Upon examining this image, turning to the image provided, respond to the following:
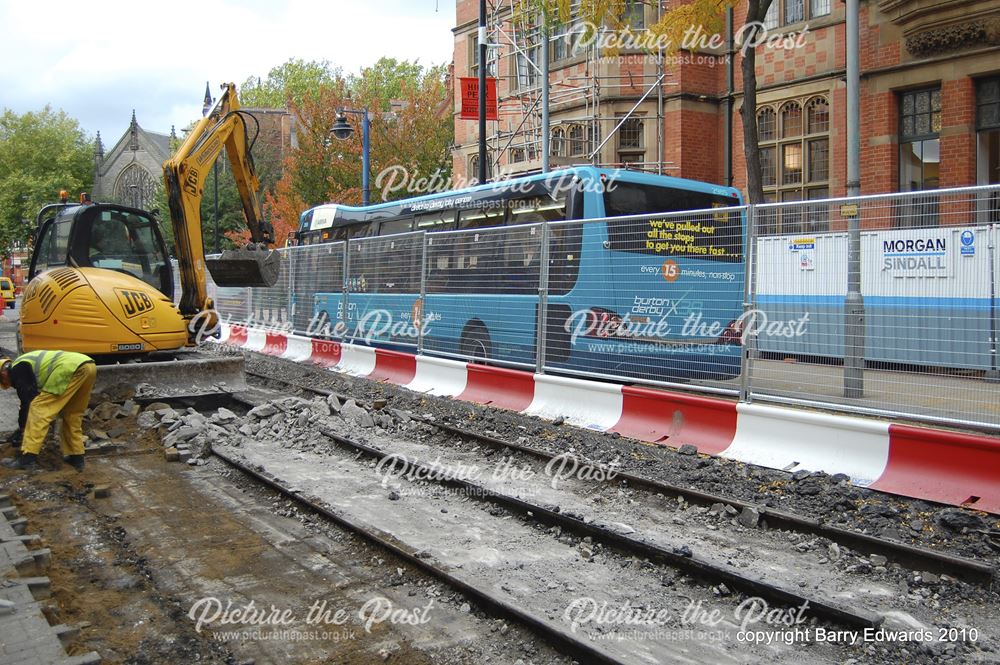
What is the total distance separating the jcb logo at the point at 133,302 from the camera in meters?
10.9

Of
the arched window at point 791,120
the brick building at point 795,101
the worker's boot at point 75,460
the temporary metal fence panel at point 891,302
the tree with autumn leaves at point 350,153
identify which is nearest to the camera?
the temporary metal fence panel at point 891,302

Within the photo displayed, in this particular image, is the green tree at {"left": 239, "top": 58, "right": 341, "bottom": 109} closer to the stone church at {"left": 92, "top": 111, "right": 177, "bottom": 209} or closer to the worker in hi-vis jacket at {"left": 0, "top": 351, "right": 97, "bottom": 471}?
the stone church at {"left": 92, "top": 111, "right": 177, "bottom": 209}

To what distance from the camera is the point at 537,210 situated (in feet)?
44.2

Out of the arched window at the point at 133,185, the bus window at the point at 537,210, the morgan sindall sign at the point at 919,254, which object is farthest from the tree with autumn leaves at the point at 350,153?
the arched window at the point at 133,185

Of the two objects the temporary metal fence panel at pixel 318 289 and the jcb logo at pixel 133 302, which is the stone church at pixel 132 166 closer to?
the temporary metal fence panel at pixel 318 289

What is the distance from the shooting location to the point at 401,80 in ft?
227

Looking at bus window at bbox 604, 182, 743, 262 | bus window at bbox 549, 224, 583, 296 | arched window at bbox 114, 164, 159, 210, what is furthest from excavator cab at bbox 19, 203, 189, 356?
arched window at bbox 114, 164, 159, 210

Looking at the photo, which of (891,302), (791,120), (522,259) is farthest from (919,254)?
(791,120)

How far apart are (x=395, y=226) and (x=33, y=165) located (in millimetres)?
65222

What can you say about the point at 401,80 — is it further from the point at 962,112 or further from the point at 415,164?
the point at 962,112

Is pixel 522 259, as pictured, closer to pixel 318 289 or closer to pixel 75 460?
pixel 75 460

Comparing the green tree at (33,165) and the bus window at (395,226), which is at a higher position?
the green tree at (33,165)

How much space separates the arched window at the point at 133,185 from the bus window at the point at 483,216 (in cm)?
7521

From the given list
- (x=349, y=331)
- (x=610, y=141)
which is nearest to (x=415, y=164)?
(x=610, y=141)
